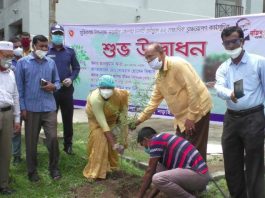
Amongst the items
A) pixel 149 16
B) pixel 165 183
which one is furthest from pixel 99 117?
pixel 149 16

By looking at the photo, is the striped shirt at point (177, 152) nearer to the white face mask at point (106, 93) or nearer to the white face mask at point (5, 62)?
the white face mask at point (106, 93)

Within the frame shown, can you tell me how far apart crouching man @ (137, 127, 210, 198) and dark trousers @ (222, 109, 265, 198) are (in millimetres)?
396

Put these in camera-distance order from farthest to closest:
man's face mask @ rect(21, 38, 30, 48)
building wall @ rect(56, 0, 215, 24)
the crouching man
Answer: building wall @ rect(56, 0, 215, 24) < man's face mask @ rect(21, 38, 30, 48) < the crouching man

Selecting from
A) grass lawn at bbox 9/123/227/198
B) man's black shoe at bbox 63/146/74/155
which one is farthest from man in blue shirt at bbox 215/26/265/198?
man's black shoe at bbox 63/146/74/155

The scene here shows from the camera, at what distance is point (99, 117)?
522 cm

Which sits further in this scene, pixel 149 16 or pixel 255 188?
pixel 149 16

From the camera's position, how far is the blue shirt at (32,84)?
5215mm

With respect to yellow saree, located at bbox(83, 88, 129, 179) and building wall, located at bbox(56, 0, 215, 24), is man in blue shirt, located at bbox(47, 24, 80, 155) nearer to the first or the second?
yellow saree, located at bbox(83, 88, 129, 179)

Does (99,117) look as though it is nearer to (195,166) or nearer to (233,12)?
(195,166)

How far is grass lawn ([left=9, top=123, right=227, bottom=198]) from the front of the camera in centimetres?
→ 512

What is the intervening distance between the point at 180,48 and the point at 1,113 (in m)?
3.48

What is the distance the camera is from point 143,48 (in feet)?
25.7

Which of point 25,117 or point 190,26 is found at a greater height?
point 190,26

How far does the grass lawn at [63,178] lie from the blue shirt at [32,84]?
0.90m
